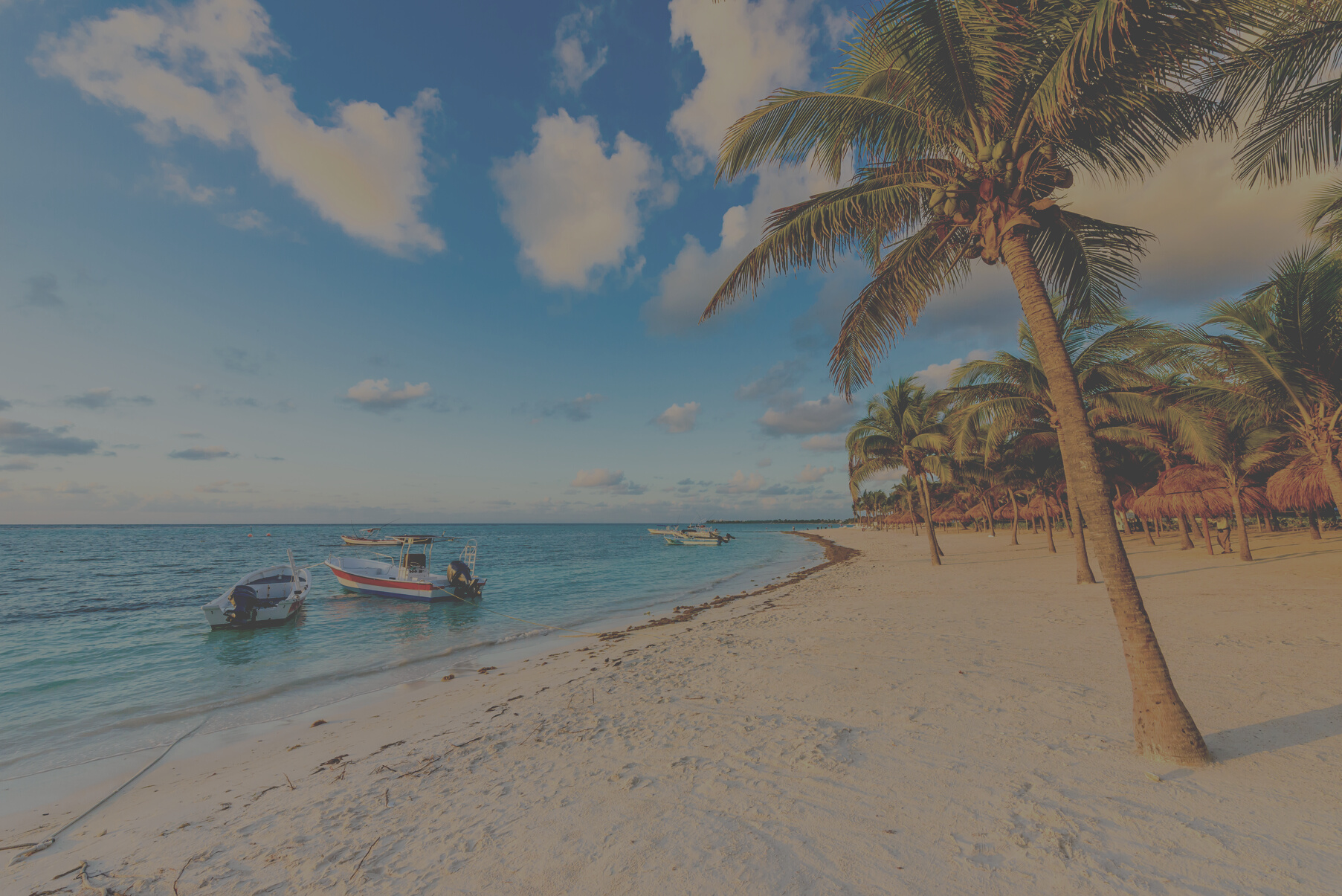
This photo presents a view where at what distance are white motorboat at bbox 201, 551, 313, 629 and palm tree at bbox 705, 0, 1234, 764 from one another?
17.6 m

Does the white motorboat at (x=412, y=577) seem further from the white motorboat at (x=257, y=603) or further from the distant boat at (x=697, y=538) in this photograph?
the distant boat at (x=697, y=538)

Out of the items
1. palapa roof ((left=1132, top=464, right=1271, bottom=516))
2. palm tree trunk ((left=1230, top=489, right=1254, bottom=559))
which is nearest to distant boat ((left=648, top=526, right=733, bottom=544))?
palapa roof ((left=1132, top=464, right=1271, bottom=516))

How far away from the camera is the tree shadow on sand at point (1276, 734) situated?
4023 millimetres

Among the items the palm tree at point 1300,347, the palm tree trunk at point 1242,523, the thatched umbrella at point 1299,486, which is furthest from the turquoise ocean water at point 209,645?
the thatched umbrella at point 1299,486

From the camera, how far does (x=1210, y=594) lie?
10938mm

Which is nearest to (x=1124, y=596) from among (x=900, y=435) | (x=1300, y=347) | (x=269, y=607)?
(x=1300, y=347)

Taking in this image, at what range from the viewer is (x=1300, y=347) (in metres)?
9.12

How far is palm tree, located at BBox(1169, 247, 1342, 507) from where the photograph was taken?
28.9ft

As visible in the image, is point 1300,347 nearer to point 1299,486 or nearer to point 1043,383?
point 1043,383

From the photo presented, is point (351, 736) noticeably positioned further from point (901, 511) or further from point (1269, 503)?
point (901, 511)

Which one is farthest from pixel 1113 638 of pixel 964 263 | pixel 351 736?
pixel 351 736

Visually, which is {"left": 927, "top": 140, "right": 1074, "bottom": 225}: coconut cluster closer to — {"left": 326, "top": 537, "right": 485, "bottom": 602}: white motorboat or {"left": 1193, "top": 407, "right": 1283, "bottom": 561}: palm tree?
{"left": 1193, "top": 407, "right": 1283, "bottom": 561}: palm tree

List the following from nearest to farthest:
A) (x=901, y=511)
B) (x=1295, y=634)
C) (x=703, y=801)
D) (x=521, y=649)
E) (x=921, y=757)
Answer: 1. (x=703, y=801)
2. (x=921, y=757)
3. (x=1295, y=634)
4. (x=521, y=649)
5. (x=901, y=511)

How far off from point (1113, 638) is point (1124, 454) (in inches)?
937
